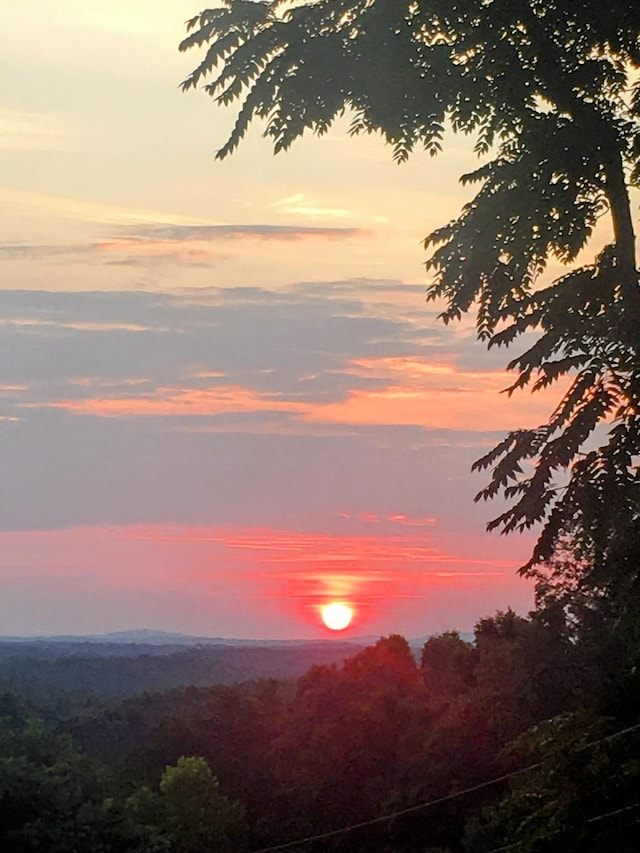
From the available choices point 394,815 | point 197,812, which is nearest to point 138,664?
point 197,812

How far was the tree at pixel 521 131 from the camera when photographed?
6.72 m

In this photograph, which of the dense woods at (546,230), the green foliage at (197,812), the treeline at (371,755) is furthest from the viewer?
the green foliage at (197,812)

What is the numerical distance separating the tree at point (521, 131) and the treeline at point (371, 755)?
1.19m

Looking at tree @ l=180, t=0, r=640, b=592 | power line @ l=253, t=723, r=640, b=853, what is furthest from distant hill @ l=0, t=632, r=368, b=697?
tree @ l=180, t=0, r=640, b=592

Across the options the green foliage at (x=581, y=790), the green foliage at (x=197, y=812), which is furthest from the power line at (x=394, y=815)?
the green foliage at (x=581, y=790)

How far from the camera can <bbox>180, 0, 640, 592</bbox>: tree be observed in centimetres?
672

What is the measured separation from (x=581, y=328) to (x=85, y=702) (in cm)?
3605

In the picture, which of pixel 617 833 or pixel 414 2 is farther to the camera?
pixel 617 833

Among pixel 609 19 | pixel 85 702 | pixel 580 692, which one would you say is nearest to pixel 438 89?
pixel 609 19

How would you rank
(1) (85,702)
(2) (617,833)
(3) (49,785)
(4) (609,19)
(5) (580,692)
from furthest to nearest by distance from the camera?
(1) (85,702), (3) (49,785), (5) (580,692), (2) (617,833), (4) (609,19)

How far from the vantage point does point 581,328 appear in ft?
22.6

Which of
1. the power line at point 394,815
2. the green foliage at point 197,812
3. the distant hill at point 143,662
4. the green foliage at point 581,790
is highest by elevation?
the distant hill at point 143,662

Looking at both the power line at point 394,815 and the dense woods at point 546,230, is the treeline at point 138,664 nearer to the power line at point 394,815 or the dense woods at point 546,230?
the power line at point 394,815

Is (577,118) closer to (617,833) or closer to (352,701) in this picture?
(617,833)
